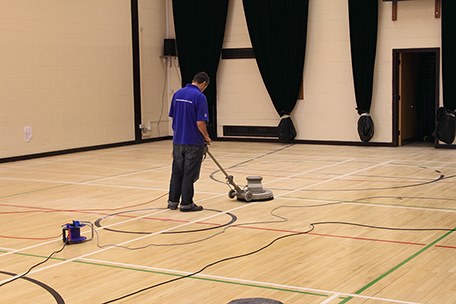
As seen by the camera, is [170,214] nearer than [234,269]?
No

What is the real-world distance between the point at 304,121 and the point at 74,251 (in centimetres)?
1005

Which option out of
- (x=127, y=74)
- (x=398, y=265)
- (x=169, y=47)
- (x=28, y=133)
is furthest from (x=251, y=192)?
(x=169, y=47)

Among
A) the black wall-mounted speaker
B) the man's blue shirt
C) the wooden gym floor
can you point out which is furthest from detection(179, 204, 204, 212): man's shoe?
the black wall-mounted speaker

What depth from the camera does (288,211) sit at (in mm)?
8414

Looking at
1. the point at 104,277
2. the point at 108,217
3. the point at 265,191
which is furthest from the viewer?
the point at 265,191

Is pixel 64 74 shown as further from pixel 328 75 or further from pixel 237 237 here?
pixel 237 237

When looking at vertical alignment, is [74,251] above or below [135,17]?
below

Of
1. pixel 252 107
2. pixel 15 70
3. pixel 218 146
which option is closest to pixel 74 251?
pixel 15 70

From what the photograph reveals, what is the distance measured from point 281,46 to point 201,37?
6.83 ft

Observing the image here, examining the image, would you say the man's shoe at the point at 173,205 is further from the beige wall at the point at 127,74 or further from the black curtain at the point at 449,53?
the black curtain at the point at 449,53

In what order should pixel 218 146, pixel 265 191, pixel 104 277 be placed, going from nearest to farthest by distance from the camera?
1. pixel 104 277
2. pixel 265 191
3. pixel 218 146

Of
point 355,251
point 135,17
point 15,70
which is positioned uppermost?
point 135,17

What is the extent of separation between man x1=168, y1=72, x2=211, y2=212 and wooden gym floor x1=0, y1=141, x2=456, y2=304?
360mm

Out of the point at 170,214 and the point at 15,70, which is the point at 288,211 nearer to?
the point at 170,214
